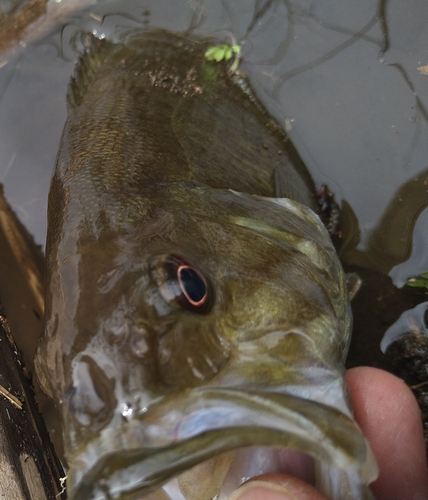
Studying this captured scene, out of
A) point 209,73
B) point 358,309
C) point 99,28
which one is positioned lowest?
point 358,309

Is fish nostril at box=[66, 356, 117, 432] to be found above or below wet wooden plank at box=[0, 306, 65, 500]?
above

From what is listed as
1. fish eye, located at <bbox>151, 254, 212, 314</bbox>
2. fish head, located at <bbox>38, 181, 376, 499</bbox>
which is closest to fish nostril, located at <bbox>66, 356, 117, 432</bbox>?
fish head, located at <bbox>38, 181, 376, 499</bbox>

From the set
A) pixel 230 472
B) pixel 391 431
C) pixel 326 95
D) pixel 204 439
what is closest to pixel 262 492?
pixel 230 472

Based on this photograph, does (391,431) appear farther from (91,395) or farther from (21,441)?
(21,441)

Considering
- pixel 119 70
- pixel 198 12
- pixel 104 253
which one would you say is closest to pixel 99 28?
pixel 198 12

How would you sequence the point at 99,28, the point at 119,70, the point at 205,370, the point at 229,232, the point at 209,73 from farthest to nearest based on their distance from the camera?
the point at 99,28, the point at 209,73, the point at 119,70, the point at 229,232, the point at 205,370

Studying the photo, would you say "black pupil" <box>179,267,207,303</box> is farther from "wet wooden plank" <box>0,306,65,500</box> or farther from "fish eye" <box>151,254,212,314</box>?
"wet wooden plank" <box>0,306,65,500</box>

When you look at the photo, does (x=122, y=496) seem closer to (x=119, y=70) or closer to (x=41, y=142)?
(x=119, y=70)
